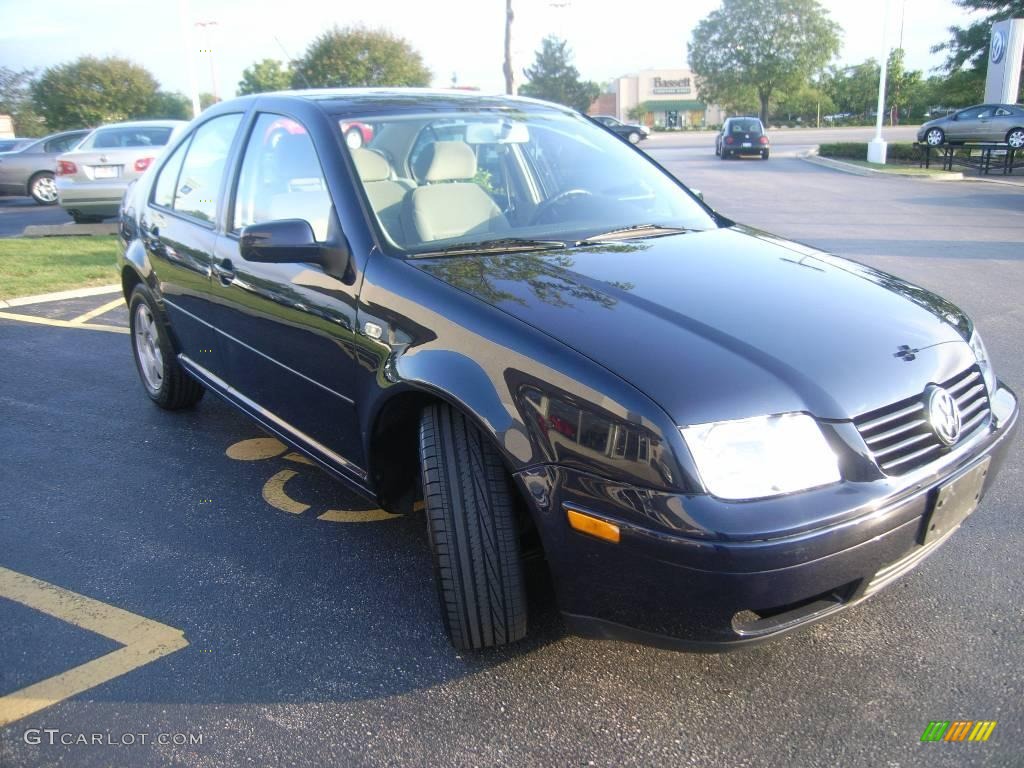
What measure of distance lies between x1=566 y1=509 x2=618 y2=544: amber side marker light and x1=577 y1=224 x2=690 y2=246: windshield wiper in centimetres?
123

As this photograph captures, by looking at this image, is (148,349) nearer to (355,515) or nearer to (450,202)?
(355,515)

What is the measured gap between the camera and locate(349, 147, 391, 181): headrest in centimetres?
297

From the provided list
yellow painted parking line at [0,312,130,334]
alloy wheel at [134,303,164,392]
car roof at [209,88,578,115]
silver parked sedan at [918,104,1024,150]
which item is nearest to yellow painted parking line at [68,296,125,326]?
yellow painted parking line at [0,312,130,334]

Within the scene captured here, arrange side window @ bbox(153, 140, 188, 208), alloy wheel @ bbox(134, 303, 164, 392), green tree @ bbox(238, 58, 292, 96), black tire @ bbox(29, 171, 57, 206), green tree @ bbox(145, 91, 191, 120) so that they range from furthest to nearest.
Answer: green tree @ bbox(238, 58, 292, 96) → green tree @ bbox(145, 91, 191, 120) → black tire @ bbox(29, 171, 57, 206) → alloy wheel @ bbox(134, 303, 164, 392) → side window @ bbox(153, 140, 188, 208)

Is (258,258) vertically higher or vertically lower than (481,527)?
higher

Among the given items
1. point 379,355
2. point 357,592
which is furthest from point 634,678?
point 379,355

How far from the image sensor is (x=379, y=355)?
8.52 feet

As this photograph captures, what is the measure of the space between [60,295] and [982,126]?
26.0m

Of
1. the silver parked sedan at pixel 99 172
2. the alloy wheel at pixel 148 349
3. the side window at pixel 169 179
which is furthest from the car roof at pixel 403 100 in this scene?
the silver parked sedan at pixel 99 172

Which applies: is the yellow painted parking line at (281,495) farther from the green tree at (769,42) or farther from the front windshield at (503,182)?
the green tree at (769,42)

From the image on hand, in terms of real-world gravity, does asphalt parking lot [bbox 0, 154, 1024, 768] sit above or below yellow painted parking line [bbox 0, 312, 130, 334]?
below

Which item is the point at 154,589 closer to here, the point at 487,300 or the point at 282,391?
the point at 282,391

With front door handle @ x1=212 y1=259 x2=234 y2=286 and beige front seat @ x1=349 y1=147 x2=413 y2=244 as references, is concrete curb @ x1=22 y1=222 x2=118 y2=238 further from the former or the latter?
beige front seat @ x1=349 y1=147 x2=413 y2=244

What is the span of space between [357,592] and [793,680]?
142 centimetres
